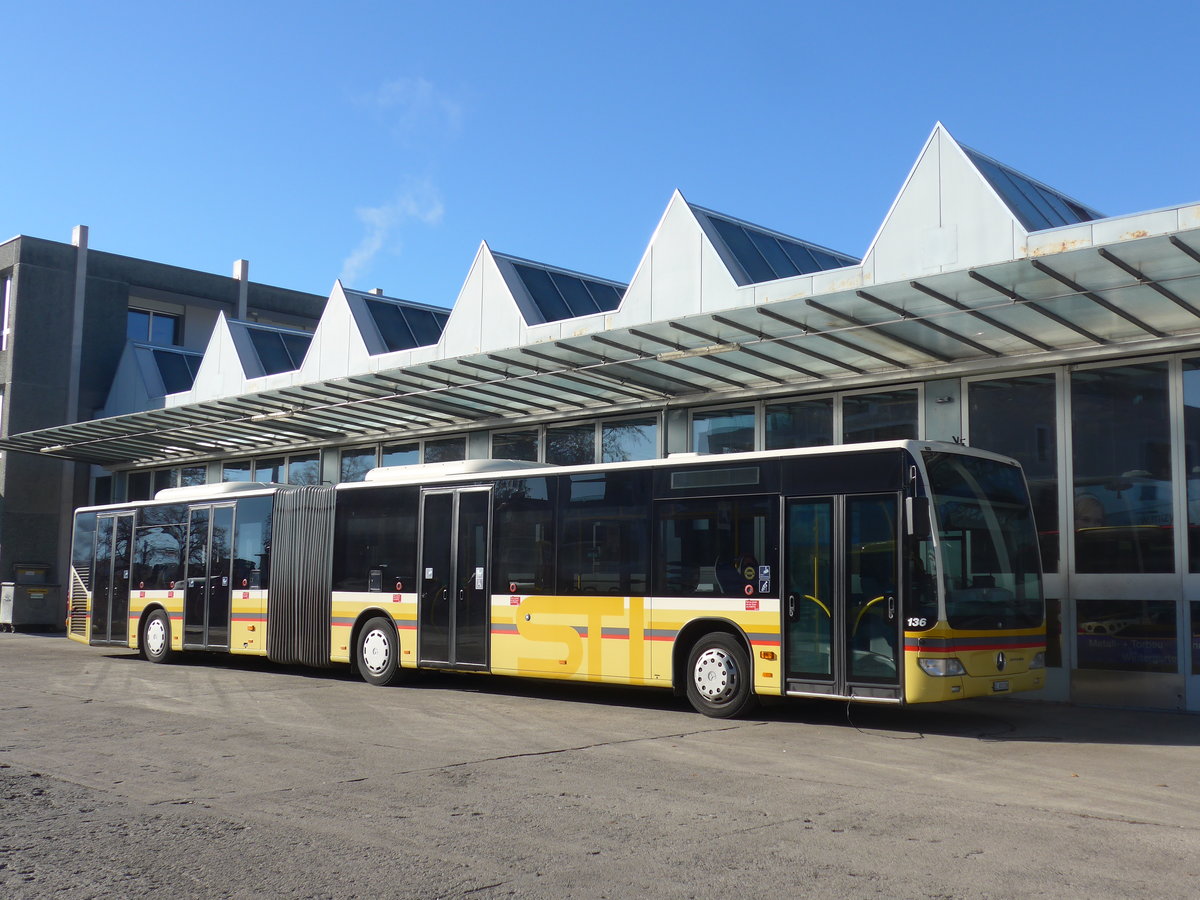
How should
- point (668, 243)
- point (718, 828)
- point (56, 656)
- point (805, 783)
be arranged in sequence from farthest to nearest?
point (56, 656) < point (668, 243) < point (805, 783) < point (718, 828)

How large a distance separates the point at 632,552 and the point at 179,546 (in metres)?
10.5

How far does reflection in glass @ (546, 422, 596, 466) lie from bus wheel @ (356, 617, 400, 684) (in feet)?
15.9

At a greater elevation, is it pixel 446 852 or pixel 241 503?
pixel 241 503

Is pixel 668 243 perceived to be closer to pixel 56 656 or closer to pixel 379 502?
pixel 379 502

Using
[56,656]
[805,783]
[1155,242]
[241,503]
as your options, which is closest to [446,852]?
[805,783]

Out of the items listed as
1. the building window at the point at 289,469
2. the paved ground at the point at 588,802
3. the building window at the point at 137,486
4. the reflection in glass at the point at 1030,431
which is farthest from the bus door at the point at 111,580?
the reflection in glass at the point at 1030,431

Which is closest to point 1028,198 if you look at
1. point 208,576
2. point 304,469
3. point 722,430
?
point 722,430

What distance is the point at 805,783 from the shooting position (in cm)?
863

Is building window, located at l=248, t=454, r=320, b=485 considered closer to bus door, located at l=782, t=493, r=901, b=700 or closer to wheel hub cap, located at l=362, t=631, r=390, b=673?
wheel hub cap, located at l=362, t=631, r=390, b=673

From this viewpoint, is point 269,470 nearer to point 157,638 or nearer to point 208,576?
point 157,638

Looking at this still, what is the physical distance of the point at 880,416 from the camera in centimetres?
1645

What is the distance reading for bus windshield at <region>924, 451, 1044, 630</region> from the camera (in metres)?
11.4

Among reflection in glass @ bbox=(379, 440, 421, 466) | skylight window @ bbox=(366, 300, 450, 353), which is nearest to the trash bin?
reflection in glass @ bbox=(379, 440, 421, 466)

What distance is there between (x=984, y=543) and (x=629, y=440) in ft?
29.5
